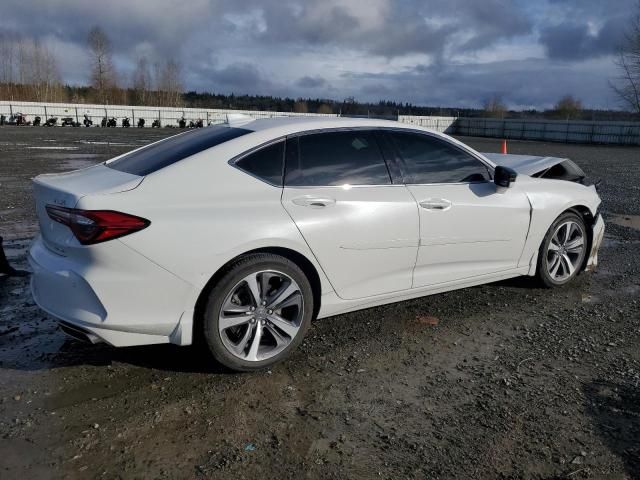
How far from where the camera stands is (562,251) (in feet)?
16.9

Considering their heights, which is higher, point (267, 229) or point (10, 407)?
point (267, 229)

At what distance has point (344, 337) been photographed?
4074 millimetres

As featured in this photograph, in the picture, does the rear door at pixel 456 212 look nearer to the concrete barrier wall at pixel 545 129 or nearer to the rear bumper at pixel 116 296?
the rear bumper at pixel 116 296

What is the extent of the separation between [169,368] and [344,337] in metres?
1.29

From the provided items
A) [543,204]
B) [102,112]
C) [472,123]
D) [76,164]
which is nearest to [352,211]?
[543,204]

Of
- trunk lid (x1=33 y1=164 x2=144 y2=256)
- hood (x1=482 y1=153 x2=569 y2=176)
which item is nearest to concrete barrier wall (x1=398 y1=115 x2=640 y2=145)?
hood (x1=482 y1=153 x2=569 y2=176)

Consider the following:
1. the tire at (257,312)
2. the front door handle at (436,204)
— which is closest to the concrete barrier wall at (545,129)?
the front door handle at (436,204)

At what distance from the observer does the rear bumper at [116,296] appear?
3.02 meters

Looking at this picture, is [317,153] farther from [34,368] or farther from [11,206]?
[11,206]

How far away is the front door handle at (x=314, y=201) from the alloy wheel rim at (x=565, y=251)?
2.49 metres

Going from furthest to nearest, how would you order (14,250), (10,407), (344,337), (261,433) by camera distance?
(14,250)
(344,337)
(10,407)
(261,433)

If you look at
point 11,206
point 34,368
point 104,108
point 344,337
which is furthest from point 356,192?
point 104,108

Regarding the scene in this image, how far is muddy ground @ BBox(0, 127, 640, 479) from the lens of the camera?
2609mm

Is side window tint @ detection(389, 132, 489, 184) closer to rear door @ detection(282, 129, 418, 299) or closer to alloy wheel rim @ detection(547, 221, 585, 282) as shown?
rear door @ detection(282, 129, 418, 299)
